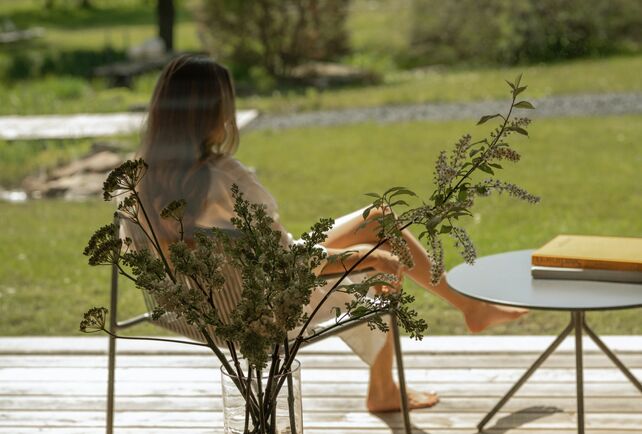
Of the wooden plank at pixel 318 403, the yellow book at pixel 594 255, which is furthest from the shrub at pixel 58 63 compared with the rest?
the yellow book at pixel 594 255

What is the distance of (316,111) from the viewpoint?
9539 mm

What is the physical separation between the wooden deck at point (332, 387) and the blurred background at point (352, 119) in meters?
0.69

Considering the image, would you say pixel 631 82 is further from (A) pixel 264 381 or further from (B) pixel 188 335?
(A) pixel 264 381

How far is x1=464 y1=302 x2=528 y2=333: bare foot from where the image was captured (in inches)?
114

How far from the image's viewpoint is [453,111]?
9016 mm

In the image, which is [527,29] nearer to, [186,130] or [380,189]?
[380,189]

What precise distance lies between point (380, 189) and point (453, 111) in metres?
2.45

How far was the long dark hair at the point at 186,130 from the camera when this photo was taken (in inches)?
101

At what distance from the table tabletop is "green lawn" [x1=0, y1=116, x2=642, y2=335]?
132cm

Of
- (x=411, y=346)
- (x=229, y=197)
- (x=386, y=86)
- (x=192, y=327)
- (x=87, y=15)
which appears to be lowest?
(x=411, y=346)

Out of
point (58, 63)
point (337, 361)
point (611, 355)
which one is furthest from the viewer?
point (58, 63)

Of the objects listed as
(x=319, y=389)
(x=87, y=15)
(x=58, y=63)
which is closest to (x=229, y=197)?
(x=319, y=389)

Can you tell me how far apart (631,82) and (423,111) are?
2.05m

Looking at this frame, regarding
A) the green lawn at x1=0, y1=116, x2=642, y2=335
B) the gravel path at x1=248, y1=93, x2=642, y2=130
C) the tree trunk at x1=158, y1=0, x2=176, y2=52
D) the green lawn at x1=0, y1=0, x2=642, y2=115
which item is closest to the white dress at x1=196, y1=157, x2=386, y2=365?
the green lawn at x1=0, y1=116, x2=642, y2=335
